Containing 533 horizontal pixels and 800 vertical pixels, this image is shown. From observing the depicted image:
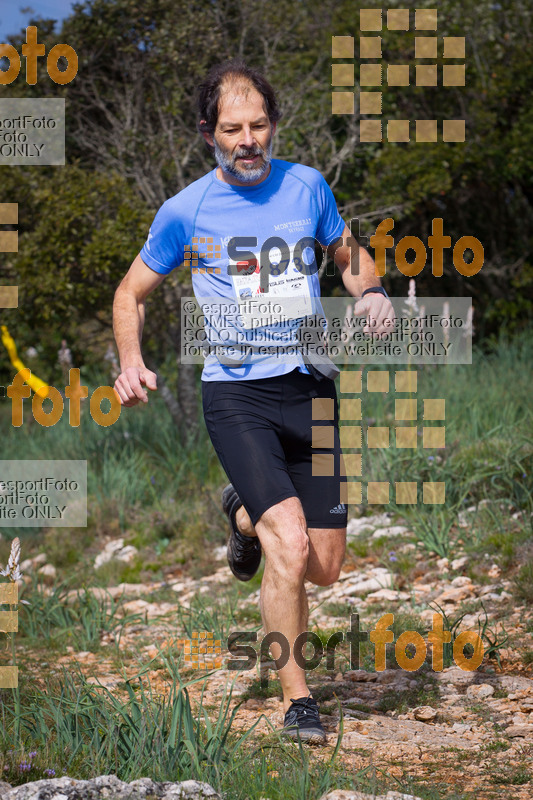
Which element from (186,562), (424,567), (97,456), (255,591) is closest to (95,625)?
(255,591)

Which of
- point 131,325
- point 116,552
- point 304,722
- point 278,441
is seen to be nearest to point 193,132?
point 116,552

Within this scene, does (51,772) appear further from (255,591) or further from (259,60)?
(259,60)

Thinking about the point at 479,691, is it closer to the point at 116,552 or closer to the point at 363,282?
the point at 363,282

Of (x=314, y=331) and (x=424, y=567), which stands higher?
(x=314, y=331)

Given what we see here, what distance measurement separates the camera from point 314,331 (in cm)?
351

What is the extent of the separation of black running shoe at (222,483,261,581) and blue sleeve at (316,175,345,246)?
1081 mm

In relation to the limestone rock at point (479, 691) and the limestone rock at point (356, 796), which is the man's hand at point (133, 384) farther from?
the limestone rock at point (479, 691)

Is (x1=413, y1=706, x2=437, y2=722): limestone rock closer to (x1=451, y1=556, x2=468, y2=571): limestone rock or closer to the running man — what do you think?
the running man

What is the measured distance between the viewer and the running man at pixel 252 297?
3367mm

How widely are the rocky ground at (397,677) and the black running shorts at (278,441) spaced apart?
703mm

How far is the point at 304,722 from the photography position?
3061 mm

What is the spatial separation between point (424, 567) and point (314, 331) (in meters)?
2.18

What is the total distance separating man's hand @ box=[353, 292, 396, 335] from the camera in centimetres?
340

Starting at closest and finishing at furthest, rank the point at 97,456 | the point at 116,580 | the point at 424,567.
A: the point at 424,567, the point at 116,580, the point at 97,456
